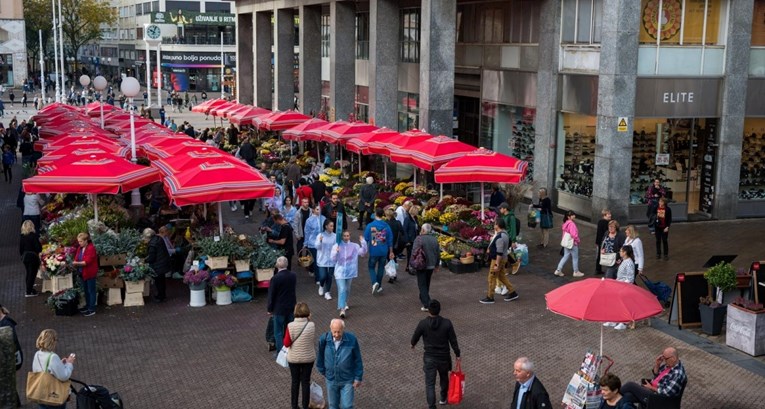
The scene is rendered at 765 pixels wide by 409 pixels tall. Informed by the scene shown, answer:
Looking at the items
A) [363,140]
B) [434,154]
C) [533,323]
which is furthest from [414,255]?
[363,140]

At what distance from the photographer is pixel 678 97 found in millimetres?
24906

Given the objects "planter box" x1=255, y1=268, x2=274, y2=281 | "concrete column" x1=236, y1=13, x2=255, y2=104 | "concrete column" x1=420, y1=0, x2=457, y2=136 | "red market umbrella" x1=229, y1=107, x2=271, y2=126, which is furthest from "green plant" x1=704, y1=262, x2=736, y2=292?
"concrete column" x1=236, y1=13, x2=255, y2=104

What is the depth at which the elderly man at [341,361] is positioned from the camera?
33.5ft

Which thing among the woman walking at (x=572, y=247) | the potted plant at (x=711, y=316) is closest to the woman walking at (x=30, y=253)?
the woman walking at (x=572, y=247)

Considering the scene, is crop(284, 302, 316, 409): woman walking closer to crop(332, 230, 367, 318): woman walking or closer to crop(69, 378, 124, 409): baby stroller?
crop(69, 378, 124, 409): baby stroller

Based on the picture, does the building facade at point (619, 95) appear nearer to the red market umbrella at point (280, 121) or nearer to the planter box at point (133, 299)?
the red market umbrella at point (280, 121)

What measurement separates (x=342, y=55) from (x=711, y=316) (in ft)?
90.7

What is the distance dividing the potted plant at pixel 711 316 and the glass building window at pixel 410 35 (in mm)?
24701

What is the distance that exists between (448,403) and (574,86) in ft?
55.7

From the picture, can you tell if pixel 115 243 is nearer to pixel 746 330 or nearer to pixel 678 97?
pixel 746 330

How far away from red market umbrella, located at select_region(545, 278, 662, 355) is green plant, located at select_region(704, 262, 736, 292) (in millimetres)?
4326

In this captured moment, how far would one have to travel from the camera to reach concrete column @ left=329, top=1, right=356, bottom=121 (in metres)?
39.7

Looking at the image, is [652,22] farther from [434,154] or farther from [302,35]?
[302,35]

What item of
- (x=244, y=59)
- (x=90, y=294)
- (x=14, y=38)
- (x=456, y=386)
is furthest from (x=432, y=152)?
(x=14, y=38)
